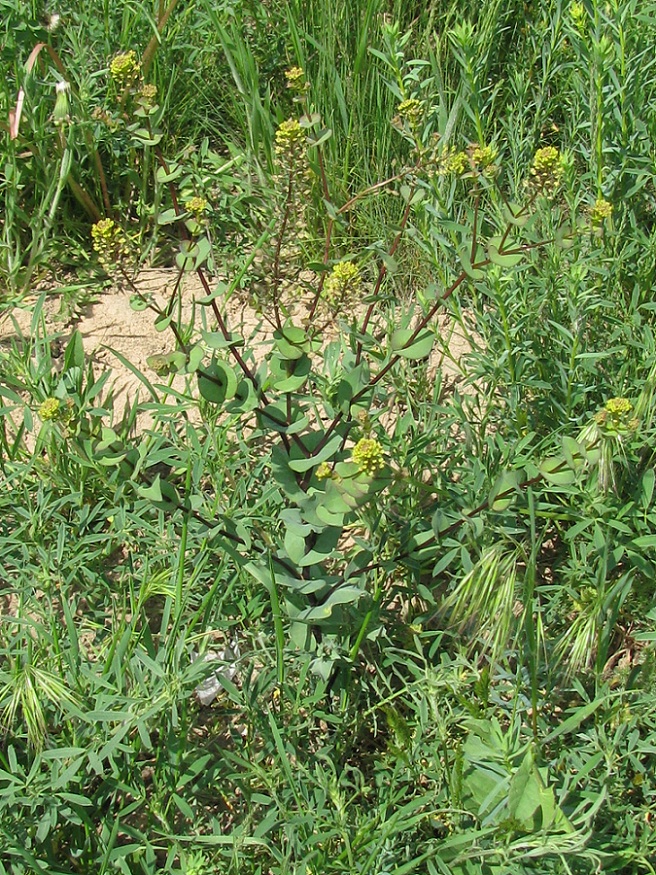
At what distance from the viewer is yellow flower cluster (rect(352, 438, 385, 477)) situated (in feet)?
5.26

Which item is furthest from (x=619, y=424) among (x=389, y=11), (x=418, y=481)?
(x=389, y=11)

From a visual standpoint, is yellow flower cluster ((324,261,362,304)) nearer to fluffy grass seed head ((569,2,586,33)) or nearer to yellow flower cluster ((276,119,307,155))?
yellow flower cluster ((276,119,307,155))

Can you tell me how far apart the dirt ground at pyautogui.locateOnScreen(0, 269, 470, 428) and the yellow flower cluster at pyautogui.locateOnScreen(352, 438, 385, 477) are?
1233 mm

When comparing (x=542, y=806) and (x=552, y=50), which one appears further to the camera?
(x=552, y=50)

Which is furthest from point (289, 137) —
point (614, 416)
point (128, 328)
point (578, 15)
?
point (128, 328)

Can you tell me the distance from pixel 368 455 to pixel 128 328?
63.1 inches

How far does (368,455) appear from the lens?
161cm

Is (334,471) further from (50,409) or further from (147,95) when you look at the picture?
(147,95)

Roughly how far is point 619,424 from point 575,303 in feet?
2.07

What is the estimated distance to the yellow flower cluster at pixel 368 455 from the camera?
63.1 inches

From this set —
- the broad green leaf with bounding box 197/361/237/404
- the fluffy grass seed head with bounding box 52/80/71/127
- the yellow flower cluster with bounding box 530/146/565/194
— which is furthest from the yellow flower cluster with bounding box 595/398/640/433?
the fluffy grass seed head with bounding box 52/80/71/127

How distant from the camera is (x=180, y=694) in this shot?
1.87 metres

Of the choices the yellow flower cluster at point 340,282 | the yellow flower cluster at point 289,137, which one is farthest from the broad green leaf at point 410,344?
the yellow flower cluster at point 289,137

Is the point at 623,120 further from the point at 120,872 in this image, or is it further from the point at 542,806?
the point at 120,872
